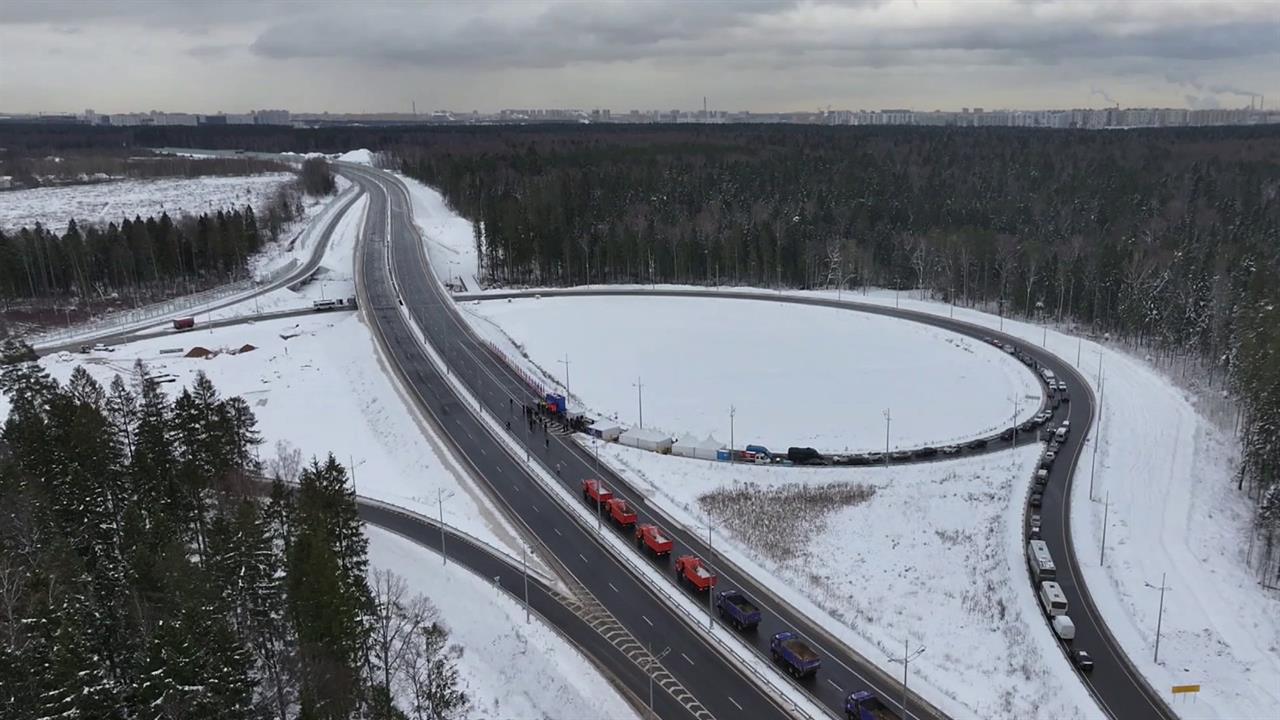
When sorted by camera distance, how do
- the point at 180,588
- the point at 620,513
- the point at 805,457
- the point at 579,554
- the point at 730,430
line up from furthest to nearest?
the point at 730,430 < the point at 805,457 < the point at 620,513 < the point at 579,554 < the point at 180,588

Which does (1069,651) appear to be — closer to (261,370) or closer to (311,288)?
(261,370)

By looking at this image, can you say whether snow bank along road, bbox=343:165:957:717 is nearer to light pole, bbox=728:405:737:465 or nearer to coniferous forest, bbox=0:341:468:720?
light pole, bbox=728:405:737:465

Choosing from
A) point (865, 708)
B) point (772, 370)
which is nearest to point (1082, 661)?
point (865, 708)

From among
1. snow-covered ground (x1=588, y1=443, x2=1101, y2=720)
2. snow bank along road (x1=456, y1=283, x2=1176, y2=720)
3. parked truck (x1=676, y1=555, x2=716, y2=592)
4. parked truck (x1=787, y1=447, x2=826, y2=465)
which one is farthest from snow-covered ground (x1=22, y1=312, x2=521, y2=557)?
snow bank along road (x1=456, y1=283, x2=1176, y2=720)

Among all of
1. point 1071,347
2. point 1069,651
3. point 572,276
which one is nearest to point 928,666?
point 1069,651

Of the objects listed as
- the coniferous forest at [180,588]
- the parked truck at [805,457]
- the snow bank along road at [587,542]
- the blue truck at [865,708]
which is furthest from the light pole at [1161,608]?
the coniferous forest at [180,588]

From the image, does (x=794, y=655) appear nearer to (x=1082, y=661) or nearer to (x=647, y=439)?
(x=1082, y=661)

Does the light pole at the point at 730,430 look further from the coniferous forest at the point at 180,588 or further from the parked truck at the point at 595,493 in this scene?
the coniferous forest at the point at 180,588
